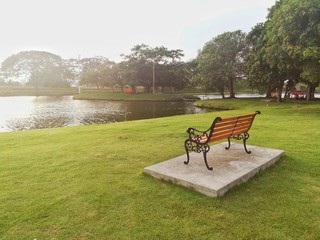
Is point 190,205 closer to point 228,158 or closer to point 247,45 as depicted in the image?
point 228,158

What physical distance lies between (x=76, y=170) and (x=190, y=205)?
3031 millimetres

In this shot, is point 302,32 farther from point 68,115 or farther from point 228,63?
point 68,115

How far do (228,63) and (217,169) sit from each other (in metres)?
35.0

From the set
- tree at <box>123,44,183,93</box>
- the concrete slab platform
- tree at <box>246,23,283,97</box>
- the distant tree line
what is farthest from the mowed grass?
tree at <box>123,44,183,93</box>

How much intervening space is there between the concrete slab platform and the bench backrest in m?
0.60

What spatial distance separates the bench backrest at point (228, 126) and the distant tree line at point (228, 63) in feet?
37.1

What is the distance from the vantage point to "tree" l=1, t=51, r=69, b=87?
256 ft

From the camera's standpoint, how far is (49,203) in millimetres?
4199

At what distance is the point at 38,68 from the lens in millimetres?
79438

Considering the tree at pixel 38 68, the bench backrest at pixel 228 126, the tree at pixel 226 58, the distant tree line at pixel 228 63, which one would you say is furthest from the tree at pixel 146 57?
the bench backrest at pixel 228 126

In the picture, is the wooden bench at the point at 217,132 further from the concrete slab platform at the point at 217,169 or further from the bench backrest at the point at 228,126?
the concrete slab platform at the point at 217,169

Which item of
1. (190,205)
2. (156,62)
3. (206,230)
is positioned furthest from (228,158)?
(156,62)

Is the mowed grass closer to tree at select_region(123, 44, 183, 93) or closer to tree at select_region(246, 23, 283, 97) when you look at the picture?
tree at select_region(246, 23, 283, 97)

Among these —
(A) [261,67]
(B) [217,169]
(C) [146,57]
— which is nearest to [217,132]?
(B) [217,169]
